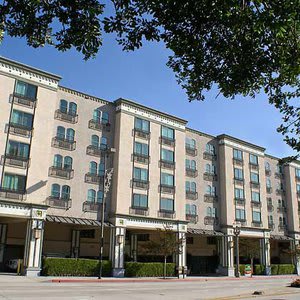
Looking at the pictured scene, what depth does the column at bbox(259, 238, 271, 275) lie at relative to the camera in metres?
57.4

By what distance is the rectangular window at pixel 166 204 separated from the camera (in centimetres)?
4716

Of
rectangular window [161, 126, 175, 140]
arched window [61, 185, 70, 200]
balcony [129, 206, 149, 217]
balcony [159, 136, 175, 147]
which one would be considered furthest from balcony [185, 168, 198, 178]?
arched window [61, 185, 70, 200]

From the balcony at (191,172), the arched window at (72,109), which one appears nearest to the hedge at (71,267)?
the arched window at (72,109)

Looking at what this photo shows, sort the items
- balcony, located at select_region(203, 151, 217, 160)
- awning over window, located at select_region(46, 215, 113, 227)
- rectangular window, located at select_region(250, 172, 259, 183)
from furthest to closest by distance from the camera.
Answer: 1. rectangular window, located at select_region(250, 172, 259, 183)
2. balcony, located at select_region(203, 151, 217, 160)
3. awning over window, located at select_region(46, 215, 113, 227)

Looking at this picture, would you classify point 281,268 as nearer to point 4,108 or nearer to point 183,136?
point 183,136

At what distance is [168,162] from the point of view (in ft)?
161

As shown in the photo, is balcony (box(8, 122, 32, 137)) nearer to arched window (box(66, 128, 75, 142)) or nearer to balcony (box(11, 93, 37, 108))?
balcony (box(11, 93, 37, 108))

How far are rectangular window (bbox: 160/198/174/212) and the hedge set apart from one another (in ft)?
31.9

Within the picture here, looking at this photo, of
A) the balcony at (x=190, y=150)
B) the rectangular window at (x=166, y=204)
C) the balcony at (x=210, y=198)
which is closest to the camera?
the rectangular window at (x=166, y=204)

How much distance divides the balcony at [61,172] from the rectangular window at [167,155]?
39.4ft

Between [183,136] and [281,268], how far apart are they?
25.5 metres

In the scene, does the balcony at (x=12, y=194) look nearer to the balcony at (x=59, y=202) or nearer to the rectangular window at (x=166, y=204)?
the balcony at (x=59, y=202)

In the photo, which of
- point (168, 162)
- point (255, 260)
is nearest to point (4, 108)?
point (168, 162)

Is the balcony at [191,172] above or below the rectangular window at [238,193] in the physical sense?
above
